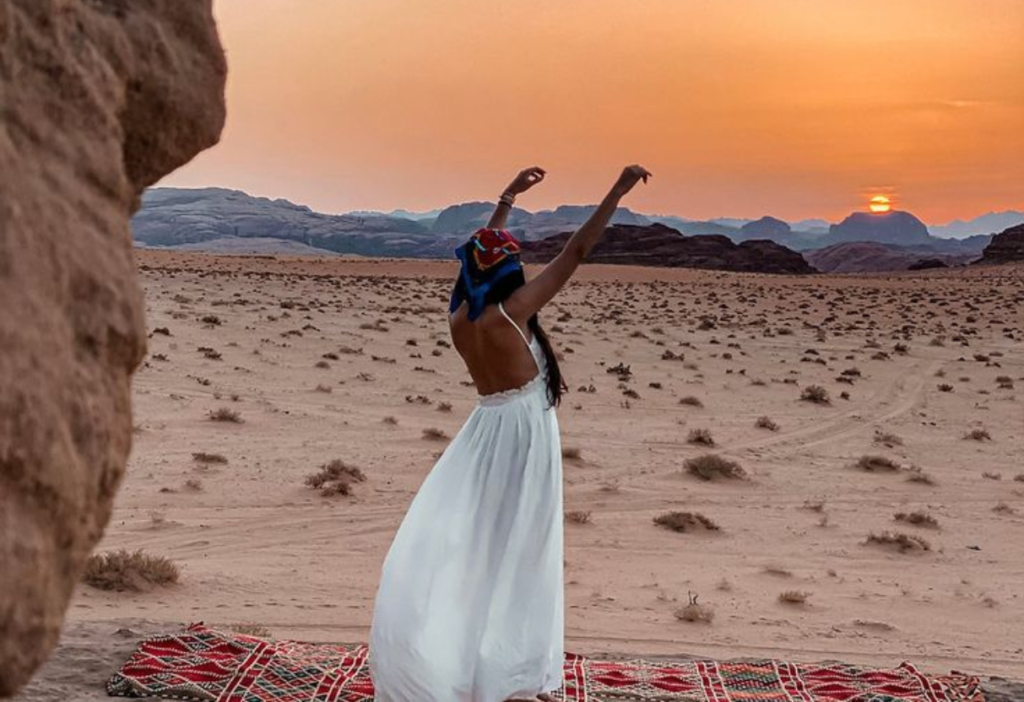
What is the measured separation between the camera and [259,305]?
31266 millimetres

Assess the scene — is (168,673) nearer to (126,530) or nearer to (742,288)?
(126,530)

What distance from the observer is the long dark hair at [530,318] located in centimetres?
426

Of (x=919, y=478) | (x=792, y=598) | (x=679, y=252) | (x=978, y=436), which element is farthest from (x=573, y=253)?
(x=679, y=252)

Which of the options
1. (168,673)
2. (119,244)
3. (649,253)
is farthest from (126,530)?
(649,253)

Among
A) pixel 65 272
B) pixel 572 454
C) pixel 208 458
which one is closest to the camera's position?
pixel 65 272

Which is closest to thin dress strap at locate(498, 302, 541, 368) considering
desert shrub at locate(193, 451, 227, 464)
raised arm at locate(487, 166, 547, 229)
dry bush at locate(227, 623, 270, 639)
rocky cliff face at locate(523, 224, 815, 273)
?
raised arm at locate(487, 166, 547, 229)

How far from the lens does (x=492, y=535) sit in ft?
14.1

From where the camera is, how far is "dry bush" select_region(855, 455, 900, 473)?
12.1 metres

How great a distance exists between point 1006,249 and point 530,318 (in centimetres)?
11726

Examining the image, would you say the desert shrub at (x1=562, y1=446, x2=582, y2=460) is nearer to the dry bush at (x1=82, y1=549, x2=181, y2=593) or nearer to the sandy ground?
the sandy ground

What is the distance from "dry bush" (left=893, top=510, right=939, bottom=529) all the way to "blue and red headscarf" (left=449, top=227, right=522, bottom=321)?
674 cm

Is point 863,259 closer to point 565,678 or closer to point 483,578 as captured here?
point 565,678

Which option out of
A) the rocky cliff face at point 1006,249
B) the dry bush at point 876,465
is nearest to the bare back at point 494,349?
the dry bush at point 876,465

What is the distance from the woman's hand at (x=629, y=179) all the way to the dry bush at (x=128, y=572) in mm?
4486
